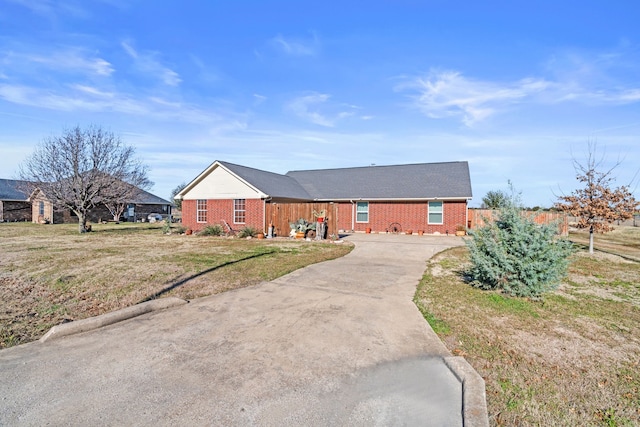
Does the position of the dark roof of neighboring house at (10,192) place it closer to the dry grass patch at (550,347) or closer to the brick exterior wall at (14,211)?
the brick exterior wall at (14,211)

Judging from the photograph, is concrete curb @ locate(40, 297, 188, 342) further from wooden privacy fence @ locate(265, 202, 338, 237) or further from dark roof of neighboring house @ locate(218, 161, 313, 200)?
dark roof of neighboring house @ locate(218, 161, 313, 200)

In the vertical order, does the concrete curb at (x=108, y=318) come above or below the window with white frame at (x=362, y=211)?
below

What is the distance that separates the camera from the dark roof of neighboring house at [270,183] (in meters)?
22.1

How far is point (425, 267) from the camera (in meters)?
10.4

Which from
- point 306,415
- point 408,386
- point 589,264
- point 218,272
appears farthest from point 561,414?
point 589,264

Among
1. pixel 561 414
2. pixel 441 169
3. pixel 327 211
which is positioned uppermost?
pixel 441 169

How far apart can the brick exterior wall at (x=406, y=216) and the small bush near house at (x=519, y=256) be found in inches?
586

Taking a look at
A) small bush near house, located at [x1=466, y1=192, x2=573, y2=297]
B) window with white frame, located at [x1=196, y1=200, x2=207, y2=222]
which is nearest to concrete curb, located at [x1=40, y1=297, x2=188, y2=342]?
small bush near house, located at [x1=466, y1=192, x2=573, y2=297]

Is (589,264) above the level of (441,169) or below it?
below

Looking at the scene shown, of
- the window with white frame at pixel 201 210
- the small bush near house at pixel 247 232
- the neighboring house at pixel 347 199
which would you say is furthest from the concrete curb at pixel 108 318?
the window with white frame at pixel 201 210

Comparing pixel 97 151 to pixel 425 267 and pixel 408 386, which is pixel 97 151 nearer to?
pixel 425 267

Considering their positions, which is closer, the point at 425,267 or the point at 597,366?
the point at 597,366

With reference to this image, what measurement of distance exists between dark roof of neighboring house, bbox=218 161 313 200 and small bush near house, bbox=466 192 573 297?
1577cm

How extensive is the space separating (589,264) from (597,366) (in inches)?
372
